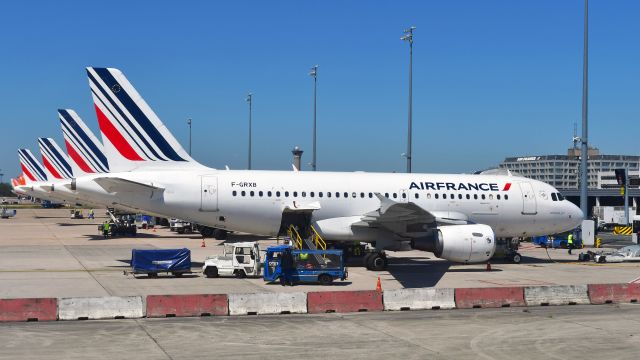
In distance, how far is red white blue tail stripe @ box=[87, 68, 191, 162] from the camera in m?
31.1

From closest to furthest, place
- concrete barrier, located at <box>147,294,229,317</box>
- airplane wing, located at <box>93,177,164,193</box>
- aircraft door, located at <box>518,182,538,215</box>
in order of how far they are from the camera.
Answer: concrete barrier, located at <box>147,294,229,317</box>
airplane wing, located at <box>93,177,164,193</box>
aircraft door, located at <box>518,182,538,215</box>

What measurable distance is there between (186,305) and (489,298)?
9.12m

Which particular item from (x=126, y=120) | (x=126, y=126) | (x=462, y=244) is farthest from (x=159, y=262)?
(x=462, y=244)

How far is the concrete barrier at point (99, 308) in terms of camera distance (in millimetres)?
19250

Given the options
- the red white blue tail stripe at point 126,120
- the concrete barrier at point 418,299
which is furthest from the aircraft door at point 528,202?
the red white blue tail stripe at point 126,120

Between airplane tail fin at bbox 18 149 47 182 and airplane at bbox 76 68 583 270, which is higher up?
airplane tail fin at bbox 18 149 47 182

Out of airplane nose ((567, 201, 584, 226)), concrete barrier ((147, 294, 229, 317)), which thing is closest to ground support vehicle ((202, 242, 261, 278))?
concrete barrier ((147, 294, 229, 317))

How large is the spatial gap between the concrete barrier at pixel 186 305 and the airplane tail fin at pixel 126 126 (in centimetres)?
1311

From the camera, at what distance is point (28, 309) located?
18.9 meters

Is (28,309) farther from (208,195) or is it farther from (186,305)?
(208,195)

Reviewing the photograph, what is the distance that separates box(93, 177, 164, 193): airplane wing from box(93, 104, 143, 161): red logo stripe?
196 centimetres

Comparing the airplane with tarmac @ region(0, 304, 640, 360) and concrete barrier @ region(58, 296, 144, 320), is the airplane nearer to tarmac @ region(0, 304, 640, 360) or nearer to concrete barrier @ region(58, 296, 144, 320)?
tarmac @ region(0, 304, 640, 360)

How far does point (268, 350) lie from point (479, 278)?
1610 cm

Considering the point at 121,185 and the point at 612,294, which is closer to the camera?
the point at 612,294
